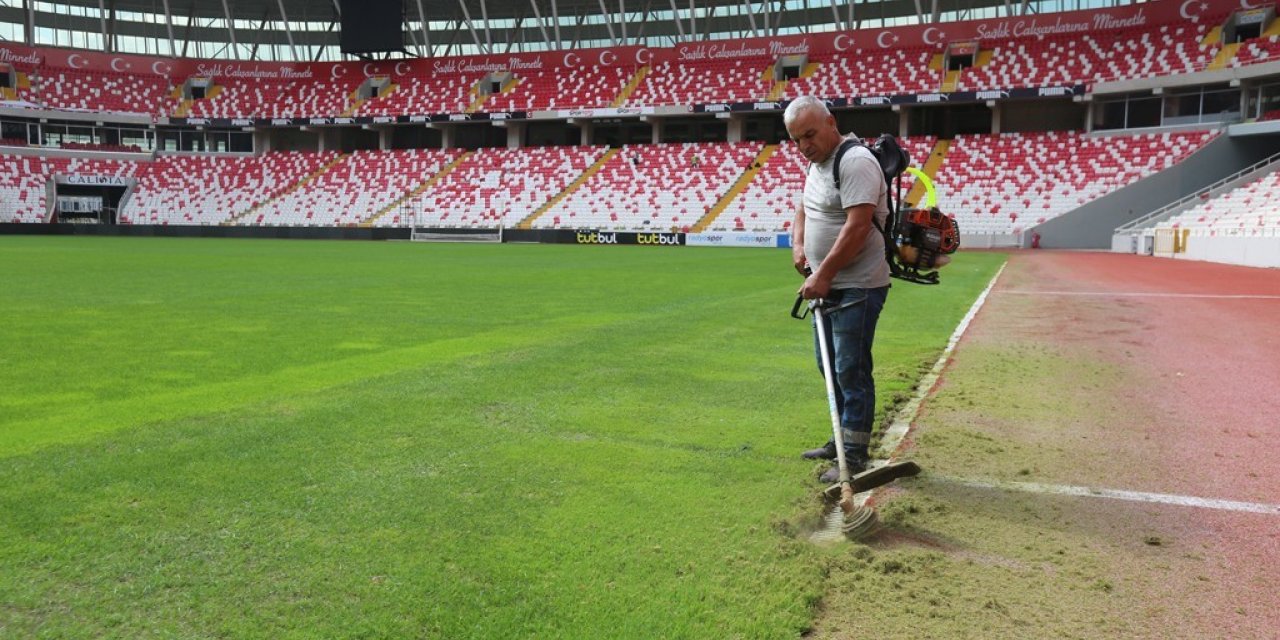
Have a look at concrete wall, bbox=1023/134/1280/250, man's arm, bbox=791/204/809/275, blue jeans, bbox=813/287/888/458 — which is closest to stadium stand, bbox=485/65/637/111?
concrete wall, bbox=1023/134/1280/250

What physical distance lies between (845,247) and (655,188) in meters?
48.2

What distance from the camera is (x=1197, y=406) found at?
6.26m

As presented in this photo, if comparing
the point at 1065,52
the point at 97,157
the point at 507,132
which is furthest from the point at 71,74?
the point at 1065,52

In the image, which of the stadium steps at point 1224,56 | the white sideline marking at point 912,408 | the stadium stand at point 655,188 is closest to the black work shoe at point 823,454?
the white sideline marking at point 912,408

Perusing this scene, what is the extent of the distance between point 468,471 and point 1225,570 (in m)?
3.20

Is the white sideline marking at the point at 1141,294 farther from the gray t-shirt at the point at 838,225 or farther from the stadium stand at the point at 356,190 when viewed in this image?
the stadium stand at the point at 356,190

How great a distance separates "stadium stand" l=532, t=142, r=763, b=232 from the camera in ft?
163

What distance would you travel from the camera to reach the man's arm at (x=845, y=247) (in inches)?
165

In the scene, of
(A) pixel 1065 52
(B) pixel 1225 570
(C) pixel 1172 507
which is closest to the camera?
(B) pixel 1225 570

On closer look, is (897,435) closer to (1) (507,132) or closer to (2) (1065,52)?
(2) (1065,52)

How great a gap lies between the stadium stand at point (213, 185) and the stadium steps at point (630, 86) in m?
22.0

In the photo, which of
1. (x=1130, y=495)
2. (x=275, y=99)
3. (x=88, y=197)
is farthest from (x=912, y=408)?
(x=88, y=197)

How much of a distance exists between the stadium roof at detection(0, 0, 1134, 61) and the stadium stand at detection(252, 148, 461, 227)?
27.8ft

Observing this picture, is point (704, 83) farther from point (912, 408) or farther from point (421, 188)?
point (912, 408)
